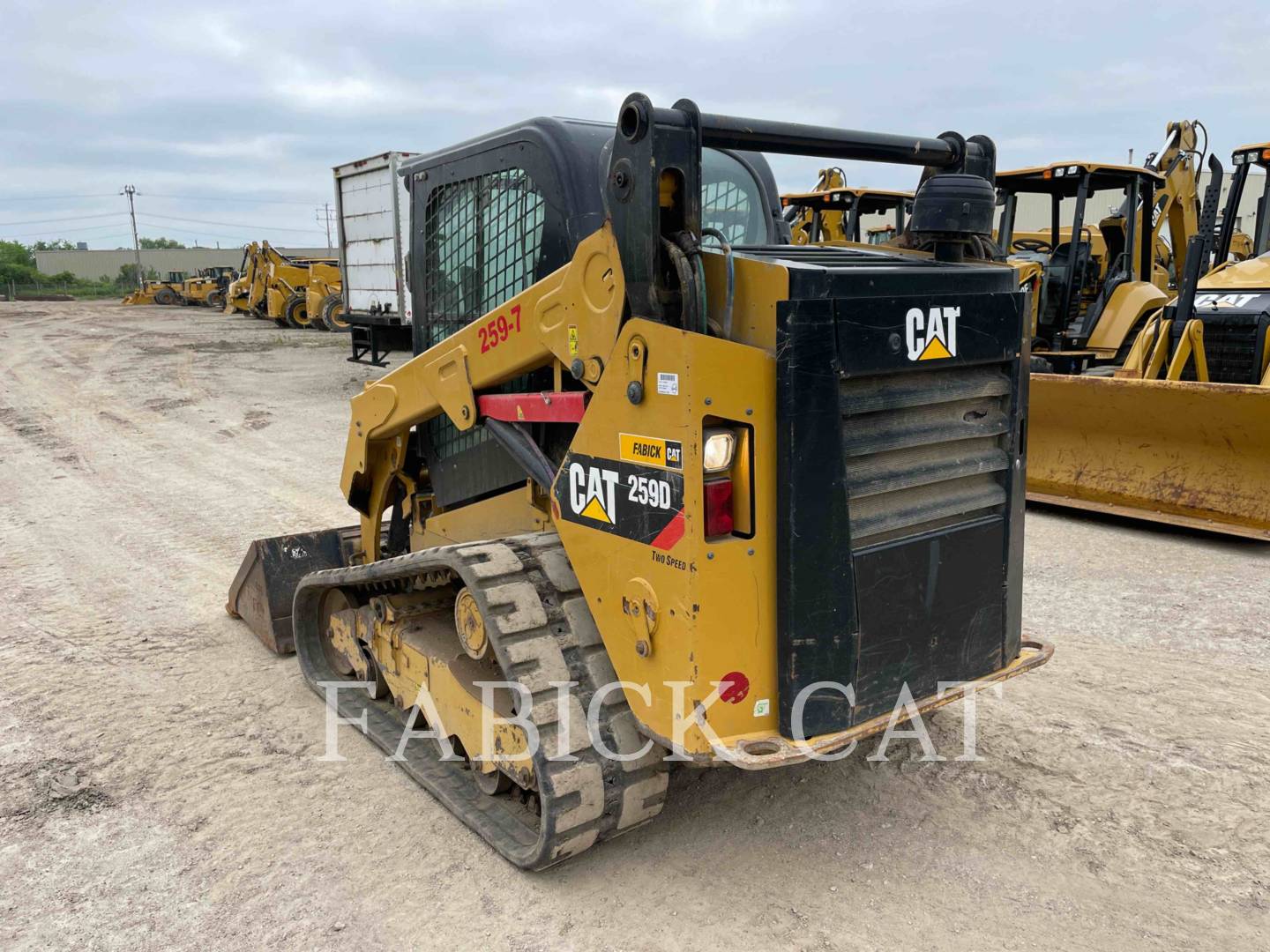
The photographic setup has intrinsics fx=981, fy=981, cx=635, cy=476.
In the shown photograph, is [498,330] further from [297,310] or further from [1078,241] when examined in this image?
[297,310]

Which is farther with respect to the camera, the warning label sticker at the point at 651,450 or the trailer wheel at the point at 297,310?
the trailer wheel at the point at 297,310

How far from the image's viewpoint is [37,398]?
544 inches

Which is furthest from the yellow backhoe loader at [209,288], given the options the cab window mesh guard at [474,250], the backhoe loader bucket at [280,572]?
the cab window mesh guard at [474,250]

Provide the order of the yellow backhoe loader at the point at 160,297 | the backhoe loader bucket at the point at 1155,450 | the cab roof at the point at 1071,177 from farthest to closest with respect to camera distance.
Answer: the yellow backhoe loader at the point at 160,297, the cab roof at the point at 1071,177, the backhoe loader bucket at the point at 1155,450

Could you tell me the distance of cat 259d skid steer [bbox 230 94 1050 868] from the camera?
2529 millimetres

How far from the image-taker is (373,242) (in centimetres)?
1315

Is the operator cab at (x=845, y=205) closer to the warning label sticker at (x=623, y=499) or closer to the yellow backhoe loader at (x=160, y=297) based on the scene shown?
the warning label sticker at (x=623, y=499)

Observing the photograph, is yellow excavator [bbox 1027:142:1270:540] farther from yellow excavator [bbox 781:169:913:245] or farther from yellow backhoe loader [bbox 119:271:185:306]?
yellow backhoe loader [bbox 119:271:185:306]

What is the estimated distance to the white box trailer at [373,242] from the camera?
12531 mm

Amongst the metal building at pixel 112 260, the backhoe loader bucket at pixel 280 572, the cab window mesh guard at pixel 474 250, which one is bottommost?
the backhoe loader bucket at pixel 280 572

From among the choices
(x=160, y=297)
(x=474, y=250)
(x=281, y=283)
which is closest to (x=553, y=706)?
(x=474, y=250)

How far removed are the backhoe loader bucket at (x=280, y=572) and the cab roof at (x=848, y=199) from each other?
923 centimetres

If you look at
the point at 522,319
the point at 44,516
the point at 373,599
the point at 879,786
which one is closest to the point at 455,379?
the point at 522,319

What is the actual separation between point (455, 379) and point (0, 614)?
360 centimetres
